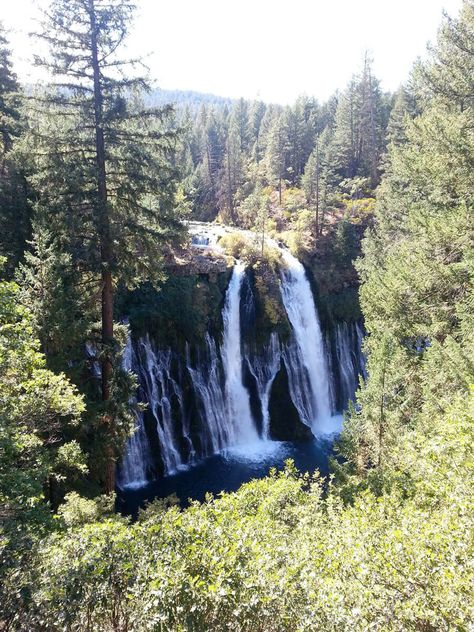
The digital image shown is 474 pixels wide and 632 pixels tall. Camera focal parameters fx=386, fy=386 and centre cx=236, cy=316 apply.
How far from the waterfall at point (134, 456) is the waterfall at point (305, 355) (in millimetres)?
11188

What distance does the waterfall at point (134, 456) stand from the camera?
1970cm

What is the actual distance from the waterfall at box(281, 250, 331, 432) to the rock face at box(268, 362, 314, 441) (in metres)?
0.56

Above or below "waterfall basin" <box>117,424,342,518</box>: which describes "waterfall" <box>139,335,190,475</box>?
above

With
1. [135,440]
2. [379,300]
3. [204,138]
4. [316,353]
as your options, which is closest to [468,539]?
[379,300]

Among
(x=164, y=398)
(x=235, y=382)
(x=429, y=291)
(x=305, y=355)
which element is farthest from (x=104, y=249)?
(x=305, y=355)

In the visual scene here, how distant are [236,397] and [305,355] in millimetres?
6479

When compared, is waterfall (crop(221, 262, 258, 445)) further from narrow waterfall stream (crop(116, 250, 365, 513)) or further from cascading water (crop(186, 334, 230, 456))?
cascading water (crop(186, 334, 230, 456))

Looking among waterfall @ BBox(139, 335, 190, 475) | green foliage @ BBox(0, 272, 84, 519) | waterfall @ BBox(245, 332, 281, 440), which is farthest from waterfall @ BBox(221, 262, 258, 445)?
green foliage @ BBox(0, 272, 84, 519)

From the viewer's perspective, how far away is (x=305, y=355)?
2859 centimetres

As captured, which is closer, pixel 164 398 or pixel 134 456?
pixel 134 456

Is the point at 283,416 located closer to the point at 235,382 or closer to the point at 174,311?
the point at 235,382

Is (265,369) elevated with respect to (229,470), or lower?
elevated

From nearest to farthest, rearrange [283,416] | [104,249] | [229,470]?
[104,249]
[229,470]
[283,416]

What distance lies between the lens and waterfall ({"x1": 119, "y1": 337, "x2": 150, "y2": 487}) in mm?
19703
